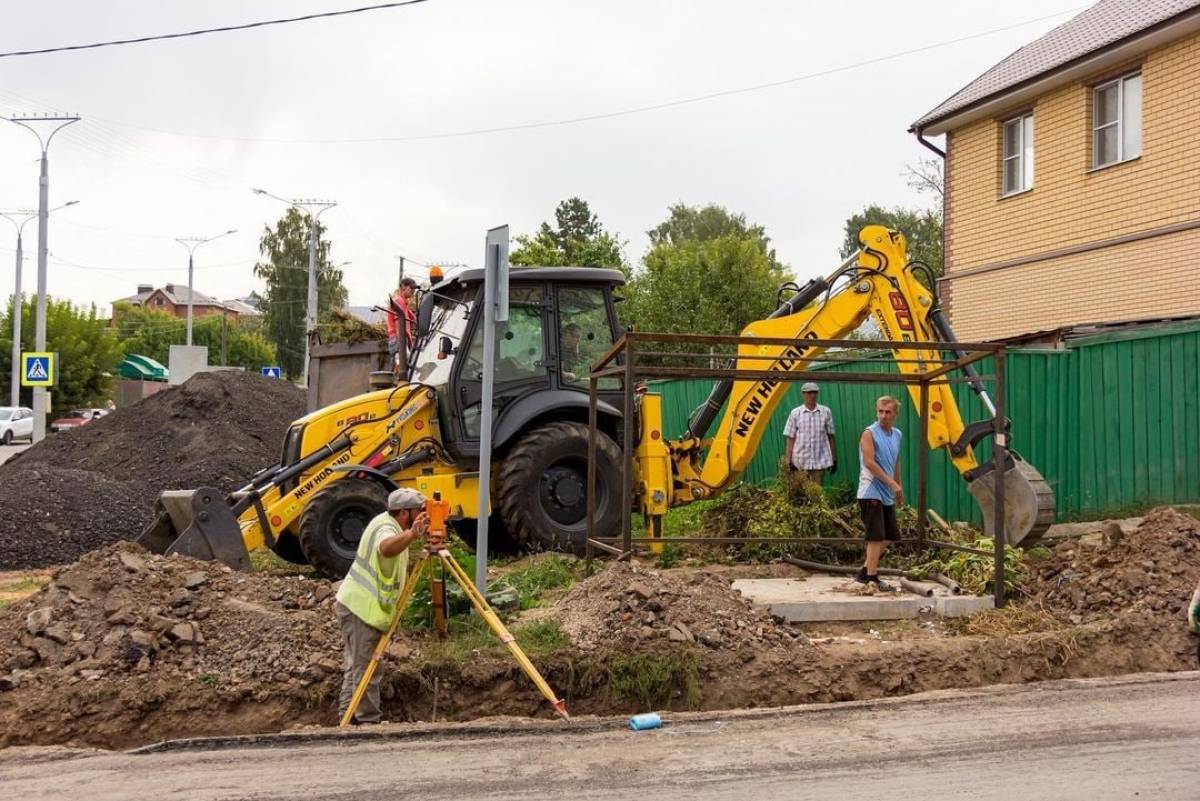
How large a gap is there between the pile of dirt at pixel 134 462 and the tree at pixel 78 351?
Answer: 1151 inches

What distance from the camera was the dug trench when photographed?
6594 mm

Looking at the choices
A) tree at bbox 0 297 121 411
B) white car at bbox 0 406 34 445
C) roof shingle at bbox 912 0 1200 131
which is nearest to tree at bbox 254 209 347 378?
tree at bbox 0 297 121 411

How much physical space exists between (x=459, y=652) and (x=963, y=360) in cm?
496

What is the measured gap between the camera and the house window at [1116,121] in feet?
49.2

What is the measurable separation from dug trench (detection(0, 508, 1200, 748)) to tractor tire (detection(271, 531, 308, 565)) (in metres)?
1.82

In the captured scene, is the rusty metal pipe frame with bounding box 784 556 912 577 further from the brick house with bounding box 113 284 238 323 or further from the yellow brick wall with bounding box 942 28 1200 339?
the brick house with bounding box 113 284 238 323

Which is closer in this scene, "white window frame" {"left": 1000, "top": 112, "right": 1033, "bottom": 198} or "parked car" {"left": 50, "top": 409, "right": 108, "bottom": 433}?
"white window frame" {"left": 1000, "top": 112, "right": 1033, "bottom": 198}

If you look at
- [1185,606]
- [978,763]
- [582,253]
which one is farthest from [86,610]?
[582,253]

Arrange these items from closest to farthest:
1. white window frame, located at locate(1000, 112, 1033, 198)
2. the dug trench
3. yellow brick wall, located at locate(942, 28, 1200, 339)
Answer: the dug trench, yellow brick wall, located at locate(942, 28, 1200, 339), white window frame, located at locate(1000, 112, 1033, 198)

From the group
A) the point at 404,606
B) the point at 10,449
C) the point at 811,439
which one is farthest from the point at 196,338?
the point at 404,606

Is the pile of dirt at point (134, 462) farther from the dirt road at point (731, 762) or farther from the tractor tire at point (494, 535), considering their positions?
the dirt road at point (731, 762)

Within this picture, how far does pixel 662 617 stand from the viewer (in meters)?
7.42

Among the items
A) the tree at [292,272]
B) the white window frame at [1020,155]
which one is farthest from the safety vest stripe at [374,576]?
the tree at [292,272]

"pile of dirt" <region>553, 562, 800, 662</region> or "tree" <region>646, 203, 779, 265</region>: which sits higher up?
"tree" <region>646, 203, 779, 265</region>
